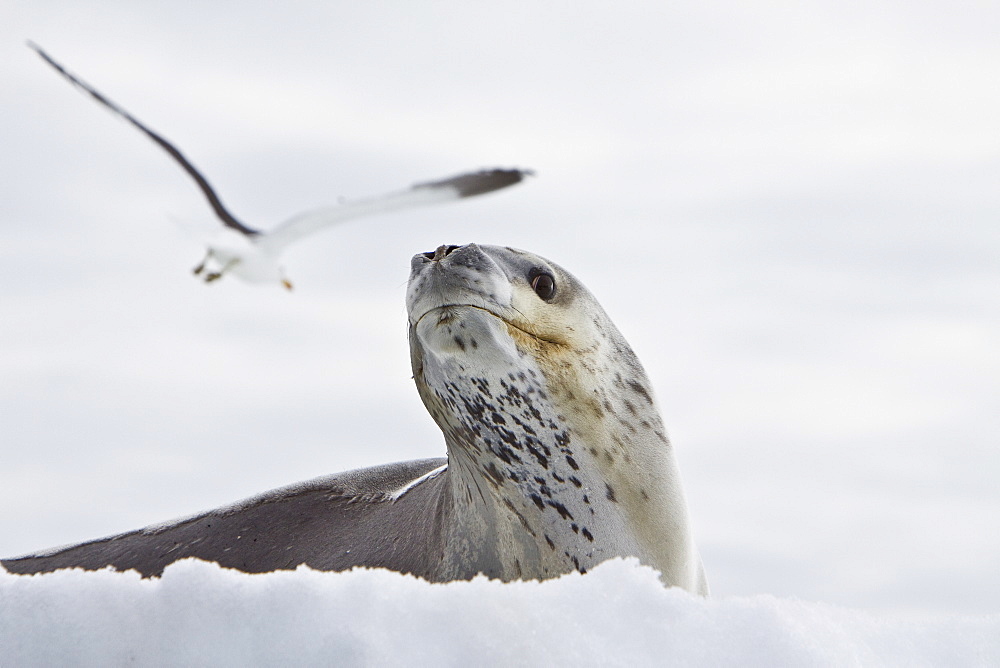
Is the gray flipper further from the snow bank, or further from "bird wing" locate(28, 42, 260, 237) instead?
"bird wing" locate(28, 42, 260, 237)

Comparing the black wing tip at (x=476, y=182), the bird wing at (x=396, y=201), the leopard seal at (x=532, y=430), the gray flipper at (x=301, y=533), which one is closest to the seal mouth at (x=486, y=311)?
the leopard seal at (x=532, y=430)

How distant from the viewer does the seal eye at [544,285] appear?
3.22m

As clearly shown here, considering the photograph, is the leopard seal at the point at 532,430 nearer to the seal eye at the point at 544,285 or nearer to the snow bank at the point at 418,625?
the seal eye at the point at 544,285

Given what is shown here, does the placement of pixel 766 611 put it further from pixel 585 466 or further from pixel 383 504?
pixel 383 504

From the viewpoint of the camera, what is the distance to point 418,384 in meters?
3.24

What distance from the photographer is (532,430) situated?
311cm

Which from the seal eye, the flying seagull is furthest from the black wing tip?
the seal eye

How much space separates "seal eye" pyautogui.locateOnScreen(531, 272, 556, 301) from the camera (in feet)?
10.6

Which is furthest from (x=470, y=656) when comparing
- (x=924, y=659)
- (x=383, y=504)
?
(x=383, y=504)

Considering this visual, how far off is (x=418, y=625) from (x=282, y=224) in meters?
9.81

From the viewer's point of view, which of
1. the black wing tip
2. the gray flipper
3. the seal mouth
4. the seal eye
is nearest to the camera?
the seal mouth

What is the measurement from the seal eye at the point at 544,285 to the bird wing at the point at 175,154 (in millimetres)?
7778

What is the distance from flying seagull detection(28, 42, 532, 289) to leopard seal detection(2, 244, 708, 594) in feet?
18.7

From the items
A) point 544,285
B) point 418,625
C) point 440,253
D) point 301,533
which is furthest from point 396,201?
point 418,625
